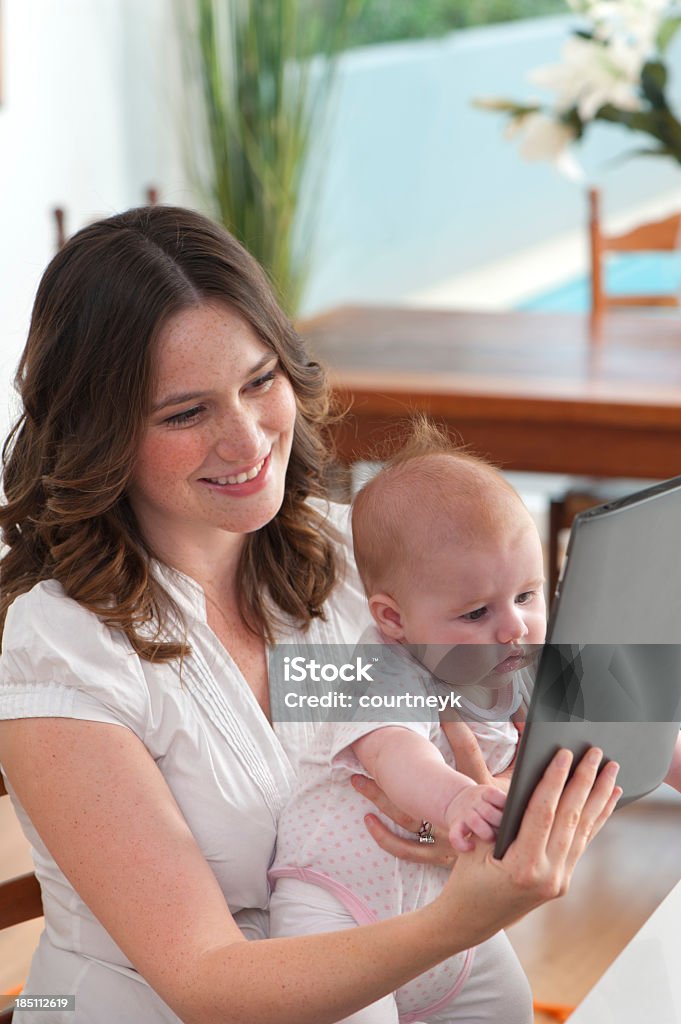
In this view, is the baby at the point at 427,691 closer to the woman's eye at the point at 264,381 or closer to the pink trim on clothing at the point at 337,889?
the pink trim on clothing at the point at 337,889

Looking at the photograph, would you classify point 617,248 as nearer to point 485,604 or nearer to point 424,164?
point 424,164

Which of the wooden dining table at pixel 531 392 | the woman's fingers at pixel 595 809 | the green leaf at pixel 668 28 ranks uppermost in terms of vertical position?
the green leaf at pixel 668 28

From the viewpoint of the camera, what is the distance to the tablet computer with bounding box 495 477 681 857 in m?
0.76

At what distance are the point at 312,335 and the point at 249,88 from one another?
6.10 ft

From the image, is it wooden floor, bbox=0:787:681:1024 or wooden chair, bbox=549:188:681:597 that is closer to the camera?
wooden floor, bbox=0:787:681:1024

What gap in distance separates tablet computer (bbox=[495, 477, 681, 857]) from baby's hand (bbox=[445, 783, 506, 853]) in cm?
2

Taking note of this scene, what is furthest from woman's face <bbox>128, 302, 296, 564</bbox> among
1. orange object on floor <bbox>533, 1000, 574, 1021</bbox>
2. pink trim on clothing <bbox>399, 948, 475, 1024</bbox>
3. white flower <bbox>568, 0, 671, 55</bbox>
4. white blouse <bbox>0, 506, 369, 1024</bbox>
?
white flower <bbox>568, 0, 671, 55</bbox>

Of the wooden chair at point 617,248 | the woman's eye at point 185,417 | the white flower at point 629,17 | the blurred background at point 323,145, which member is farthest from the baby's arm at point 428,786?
the wooden chair at point 617,248

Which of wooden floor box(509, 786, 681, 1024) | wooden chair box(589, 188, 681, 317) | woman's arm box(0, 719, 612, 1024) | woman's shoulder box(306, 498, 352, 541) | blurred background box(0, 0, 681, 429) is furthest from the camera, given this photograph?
blurred background box(0, 0, 681, 429)

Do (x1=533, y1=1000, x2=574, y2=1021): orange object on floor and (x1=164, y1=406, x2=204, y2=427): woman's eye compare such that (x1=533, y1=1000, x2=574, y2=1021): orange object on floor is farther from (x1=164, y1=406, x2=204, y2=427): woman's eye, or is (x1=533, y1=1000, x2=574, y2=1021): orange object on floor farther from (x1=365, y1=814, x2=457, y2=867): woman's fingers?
(x1=164, y1=406, x2=204, y2=427): woman's eye

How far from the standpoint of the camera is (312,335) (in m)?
3.10

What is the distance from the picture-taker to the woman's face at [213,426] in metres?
1.20

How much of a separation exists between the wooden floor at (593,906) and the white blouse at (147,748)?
3.31 ft

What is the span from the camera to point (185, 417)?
1218mm
